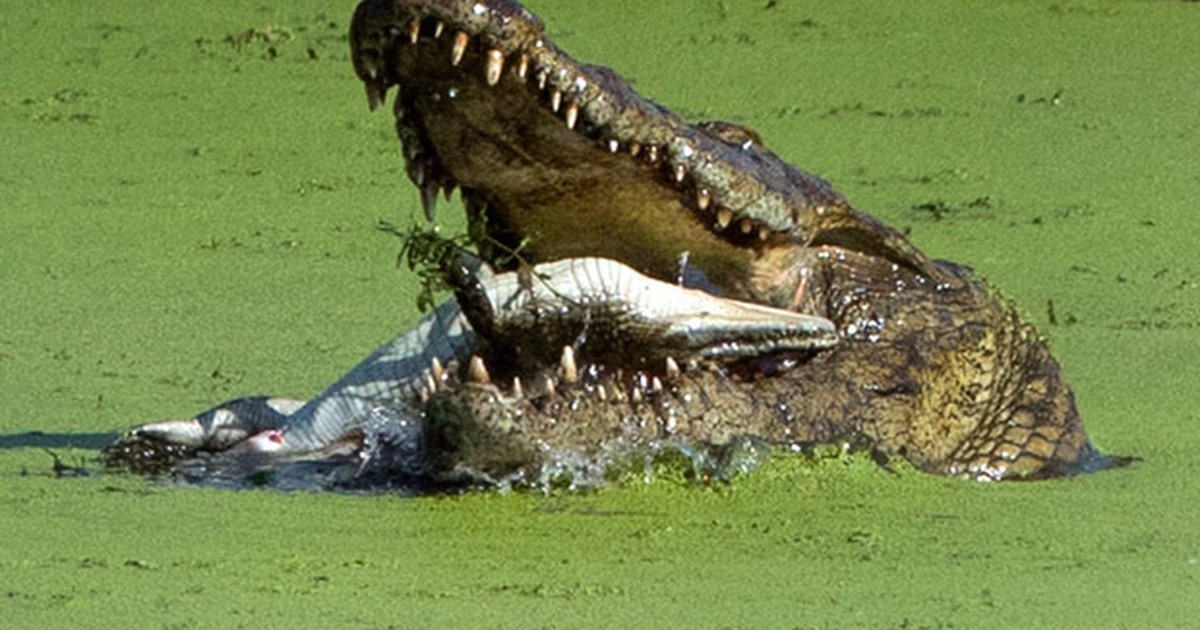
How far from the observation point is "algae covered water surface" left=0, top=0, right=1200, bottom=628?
429 centimetres

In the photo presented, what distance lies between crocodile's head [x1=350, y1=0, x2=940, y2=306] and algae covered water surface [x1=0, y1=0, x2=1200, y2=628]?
0.41 m

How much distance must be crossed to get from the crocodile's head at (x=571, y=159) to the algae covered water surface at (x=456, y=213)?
→ 406 mm

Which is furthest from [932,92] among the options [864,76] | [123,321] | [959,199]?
[123,321]

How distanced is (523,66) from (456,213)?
394 centimetres

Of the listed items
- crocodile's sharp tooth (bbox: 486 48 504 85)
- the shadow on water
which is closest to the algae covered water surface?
A: the shadow on water

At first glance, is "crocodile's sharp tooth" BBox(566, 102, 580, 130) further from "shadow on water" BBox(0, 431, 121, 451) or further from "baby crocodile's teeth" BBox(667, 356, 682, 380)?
"shadow on water" BBox(0, 431, 121, 451)

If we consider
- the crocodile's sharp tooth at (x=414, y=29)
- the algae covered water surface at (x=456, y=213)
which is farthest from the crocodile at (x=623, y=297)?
the algae covered water surface at (x=456, y=213)

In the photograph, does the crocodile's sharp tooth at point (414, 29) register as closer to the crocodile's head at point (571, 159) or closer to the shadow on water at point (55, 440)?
the crocodile's head at point (571, 159)

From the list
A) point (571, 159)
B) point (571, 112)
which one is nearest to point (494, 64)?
point (571, 112)

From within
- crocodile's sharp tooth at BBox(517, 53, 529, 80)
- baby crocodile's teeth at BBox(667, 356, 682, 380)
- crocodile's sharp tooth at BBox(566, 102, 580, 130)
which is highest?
crocodile's sharp tooth at BBox(517, 53, 529, 80)

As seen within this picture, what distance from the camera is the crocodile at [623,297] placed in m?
4.59

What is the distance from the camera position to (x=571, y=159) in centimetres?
471

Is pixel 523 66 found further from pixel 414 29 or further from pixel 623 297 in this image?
pixel 623 297

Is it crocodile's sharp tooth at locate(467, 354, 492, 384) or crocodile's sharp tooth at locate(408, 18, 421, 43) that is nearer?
crocodile's sharp tooth at locate(408, 18, 421, 43)
